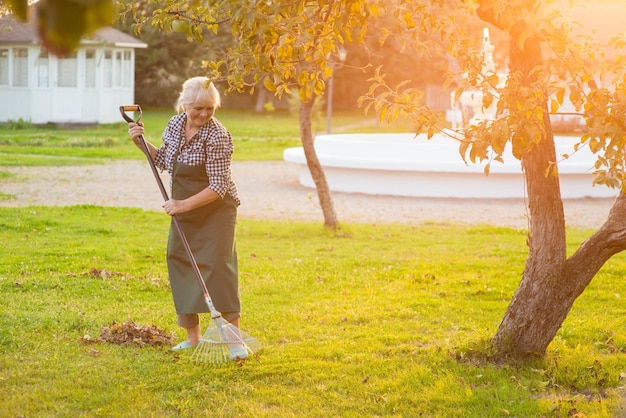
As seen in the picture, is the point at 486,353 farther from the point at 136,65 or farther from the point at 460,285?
the point at 136,65

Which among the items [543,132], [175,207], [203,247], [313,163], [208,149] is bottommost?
[313,163]

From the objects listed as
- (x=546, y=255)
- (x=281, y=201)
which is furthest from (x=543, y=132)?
(x=281, y=201)

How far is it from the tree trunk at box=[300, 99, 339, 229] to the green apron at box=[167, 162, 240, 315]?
18.1 ft

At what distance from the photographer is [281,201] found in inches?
598

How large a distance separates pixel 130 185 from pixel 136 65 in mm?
28878

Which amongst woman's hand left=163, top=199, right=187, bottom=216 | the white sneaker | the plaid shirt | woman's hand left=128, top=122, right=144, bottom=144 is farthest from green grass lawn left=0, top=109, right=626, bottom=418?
woman's hand left=128, top=122, right=144, bottom=144

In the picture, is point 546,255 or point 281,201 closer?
point 546,255

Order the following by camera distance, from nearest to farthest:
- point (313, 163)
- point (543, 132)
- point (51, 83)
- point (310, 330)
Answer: point (543, 132)
point (310, 330)
point (313, 163)
point (51, 83)

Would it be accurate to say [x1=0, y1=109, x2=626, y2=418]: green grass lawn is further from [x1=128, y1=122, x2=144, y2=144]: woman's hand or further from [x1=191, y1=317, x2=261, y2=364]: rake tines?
[x1=128, y1=122, x2=144, y2=144]: woman's hand

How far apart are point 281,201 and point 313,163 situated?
4034 mm

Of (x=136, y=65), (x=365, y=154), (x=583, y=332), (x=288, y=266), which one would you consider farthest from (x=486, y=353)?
(x=136, y=65)

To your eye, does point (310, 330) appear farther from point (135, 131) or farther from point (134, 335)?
point (135, 131)

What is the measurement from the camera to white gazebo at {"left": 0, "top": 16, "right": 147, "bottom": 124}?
31516 mm

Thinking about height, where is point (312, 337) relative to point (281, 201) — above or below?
above
